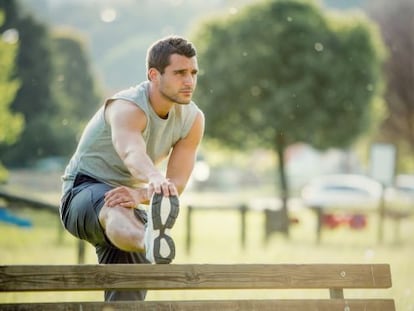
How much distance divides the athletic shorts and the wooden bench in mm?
1027

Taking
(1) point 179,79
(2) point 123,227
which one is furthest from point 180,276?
(1) point 179,79

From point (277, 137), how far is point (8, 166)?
20036 millimetres

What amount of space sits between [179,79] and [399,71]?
59.2 m

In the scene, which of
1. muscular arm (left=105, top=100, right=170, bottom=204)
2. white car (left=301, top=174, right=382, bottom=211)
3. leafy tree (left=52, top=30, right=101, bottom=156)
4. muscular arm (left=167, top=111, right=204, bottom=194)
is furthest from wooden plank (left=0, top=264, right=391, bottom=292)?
leafy tree (left=52, top=30, right=101, bottom=156)

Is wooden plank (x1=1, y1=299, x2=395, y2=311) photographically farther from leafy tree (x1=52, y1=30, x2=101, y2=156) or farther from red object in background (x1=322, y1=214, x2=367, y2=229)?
leafy tree (x1=52, y1=30, x2=101, y2=156)

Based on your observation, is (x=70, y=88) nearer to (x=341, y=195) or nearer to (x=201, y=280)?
(x=341, y=195)

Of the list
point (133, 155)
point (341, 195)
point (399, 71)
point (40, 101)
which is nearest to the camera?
point (133, 155)

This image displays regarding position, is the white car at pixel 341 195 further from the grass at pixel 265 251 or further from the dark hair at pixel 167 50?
the dark hair at pixel 167 50

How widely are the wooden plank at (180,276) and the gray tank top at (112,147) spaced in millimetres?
1276

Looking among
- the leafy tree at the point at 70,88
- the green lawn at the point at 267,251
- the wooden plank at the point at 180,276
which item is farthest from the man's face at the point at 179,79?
the leafy tree at the point at 70,88

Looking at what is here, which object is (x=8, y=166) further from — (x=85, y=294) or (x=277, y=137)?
(x=85, y=294)

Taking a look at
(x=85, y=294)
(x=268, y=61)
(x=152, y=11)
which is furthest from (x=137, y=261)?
(x=152, y=11)

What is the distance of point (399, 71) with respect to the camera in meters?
64.6

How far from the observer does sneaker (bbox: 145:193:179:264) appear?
568cm
